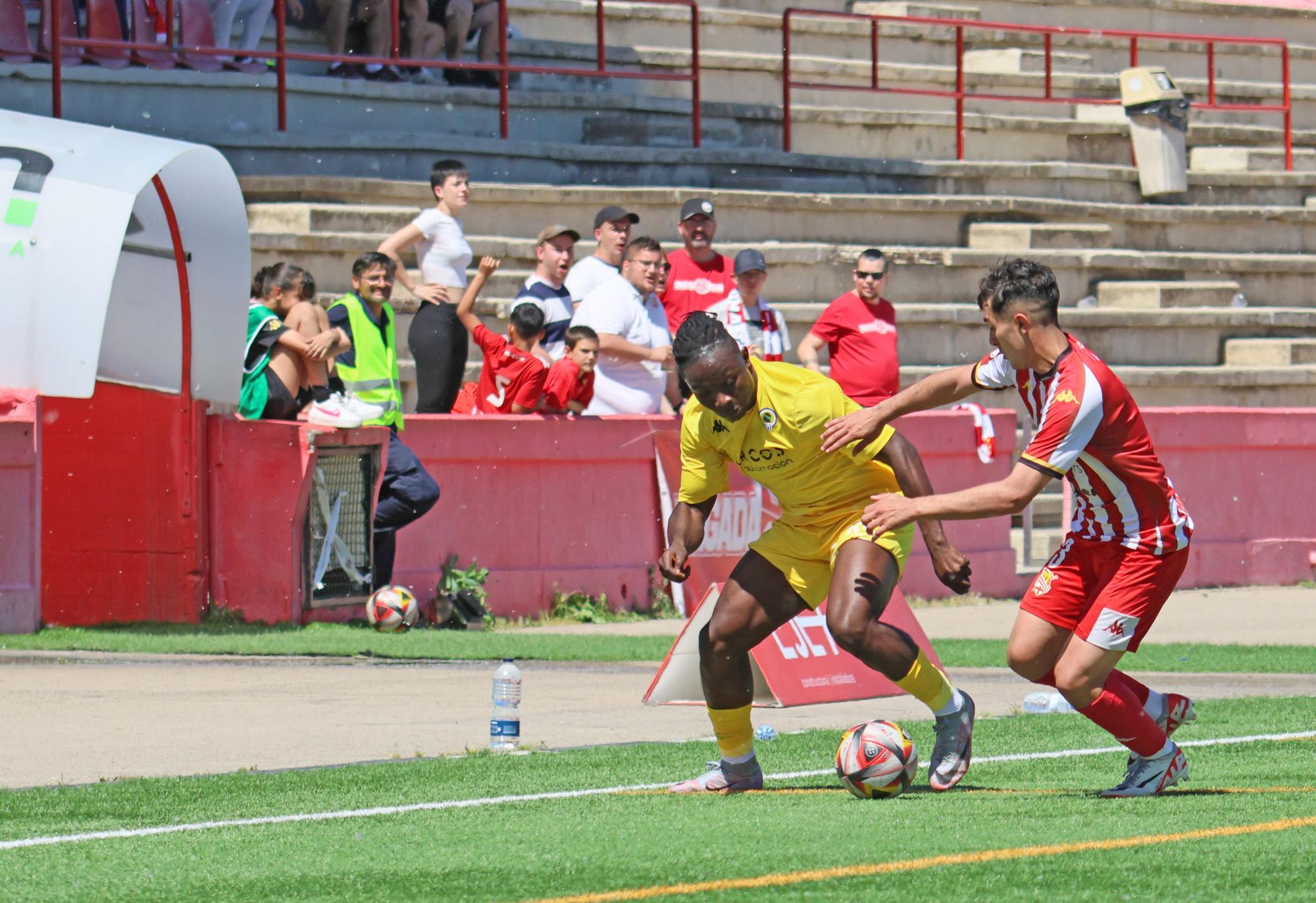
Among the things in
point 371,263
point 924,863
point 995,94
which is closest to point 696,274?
point 371,263

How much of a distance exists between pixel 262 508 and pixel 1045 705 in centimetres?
529

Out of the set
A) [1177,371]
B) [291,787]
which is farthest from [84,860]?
[1177,371]

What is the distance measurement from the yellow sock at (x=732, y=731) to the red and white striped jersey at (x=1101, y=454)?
1.40 metres

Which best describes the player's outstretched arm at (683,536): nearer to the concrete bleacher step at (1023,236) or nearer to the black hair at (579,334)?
the black hair at (579,334)

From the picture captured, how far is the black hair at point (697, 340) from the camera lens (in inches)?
298

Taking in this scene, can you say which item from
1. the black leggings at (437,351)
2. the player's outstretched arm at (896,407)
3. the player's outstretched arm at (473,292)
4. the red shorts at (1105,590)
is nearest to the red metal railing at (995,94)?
the player's outstretched arm at (473,292)

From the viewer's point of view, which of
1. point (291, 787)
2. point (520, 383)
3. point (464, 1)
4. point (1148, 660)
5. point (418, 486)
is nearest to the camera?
point (291, 787)

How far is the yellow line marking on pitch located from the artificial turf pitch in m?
0.01

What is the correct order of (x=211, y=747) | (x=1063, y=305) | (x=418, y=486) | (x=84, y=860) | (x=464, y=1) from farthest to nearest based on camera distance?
(x=1063, y=305) → (x=464, y=1) → (x=418, y=486) → (x=211, y=747) → (x=84, y=860)

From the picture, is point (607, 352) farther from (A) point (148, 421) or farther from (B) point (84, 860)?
(B) point (84, 860)

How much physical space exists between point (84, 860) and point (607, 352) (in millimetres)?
8943

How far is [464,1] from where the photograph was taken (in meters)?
20.0

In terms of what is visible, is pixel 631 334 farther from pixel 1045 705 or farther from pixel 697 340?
pixel 697 340

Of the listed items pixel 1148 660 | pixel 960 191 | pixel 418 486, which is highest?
pixel 960 191
